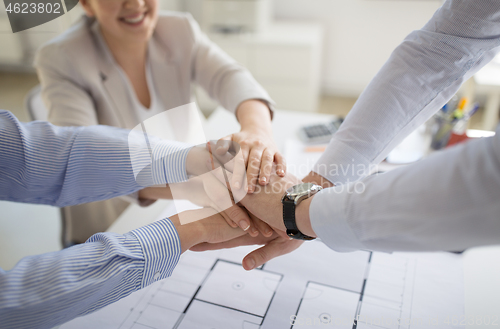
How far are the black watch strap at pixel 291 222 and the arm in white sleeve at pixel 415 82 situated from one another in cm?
18

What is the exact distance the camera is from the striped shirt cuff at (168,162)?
885 millimetres

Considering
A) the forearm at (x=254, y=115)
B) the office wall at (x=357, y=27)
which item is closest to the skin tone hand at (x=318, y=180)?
the forearm at (x=254, y=115)

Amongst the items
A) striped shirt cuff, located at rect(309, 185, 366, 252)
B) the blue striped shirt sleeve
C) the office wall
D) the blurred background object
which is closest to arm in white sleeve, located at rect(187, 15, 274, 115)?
the blue striped shirt sleeve

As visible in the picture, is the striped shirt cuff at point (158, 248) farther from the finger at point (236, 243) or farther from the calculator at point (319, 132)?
the calculator at point (319, 132)

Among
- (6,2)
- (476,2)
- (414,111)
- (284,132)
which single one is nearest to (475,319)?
(414,111)

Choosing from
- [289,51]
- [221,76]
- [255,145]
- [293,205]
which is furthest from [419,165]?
[289,51]

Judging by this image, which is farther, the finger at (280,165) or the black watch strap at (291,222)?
the finger at (280,165)

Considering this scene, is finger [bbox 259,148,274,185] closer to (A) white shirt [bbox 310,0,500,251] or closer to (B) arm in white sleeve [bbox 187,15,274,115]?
(A) white shirt [bbox 310,0,500,251]

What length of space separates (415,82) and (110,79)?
3.08ft

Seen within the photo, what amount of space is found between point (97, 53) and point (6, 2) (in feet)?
1.27

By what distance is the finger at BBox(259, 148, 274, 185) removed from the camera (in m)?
0.84

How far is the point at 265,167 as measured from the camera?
855 millimetres

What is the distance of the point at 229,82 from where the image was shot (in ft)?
4.08

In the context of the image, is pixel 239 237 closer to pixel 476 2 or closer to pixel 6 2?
pixel 476 2
